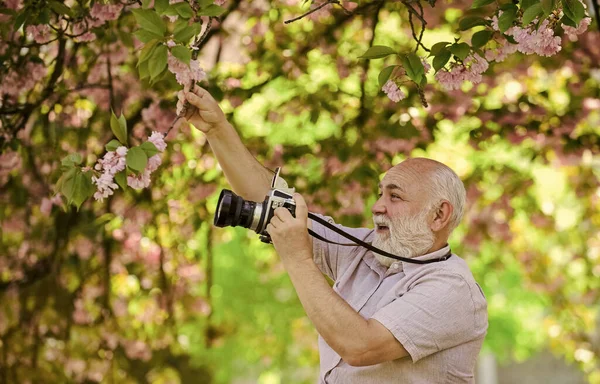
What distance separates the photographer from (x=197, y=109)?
123 inches

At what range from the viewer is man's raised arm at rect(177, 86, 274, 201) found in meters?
3.18

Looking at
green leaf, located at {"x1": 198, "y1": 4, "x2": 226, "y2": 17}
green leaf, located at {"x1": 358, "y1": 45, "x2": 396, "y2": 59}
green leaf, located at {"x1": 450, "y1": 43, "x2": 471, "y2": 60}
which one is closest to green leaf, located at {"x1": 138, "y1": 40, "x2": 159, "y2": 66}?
green leaf, located at {"x1": 198, "y1": 4, "x2": 226, "y2": 17}

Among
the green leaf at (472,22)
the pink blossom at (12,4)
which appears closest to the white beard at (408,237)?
the green leaf at (472,22)

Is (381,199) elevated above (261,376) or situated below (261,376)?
above

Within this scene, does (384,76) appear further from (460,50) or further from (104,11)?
(104,11)

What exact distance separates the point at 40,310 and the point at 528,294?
8255mm

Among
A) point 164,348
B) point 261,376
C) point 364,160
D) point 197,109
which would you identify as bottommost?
point 261,376

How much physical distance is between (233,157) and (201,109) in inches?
10.6

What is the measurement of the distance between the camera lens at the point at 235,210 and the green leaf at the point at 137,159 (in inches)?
13.5

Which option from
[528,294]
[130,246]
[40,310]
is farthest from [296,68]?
[528,294]

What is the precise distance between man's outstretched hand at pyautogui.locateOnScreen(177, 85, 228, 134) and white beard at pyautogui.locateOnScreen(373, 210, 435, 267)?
69 cm

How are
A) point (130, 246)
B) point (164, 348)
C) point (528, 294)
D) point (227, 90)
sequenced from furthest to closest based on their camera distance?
1. point (528, 294)
2. point (164, 348)
3. point (130, 246)
4. point (227, 90)

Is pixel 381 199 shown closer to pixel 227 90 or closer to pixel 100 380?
pixel 227 90

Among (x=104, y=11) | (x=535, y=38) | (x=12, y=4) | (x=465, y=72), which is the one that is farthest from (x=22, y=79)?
(x=535, y=38)
